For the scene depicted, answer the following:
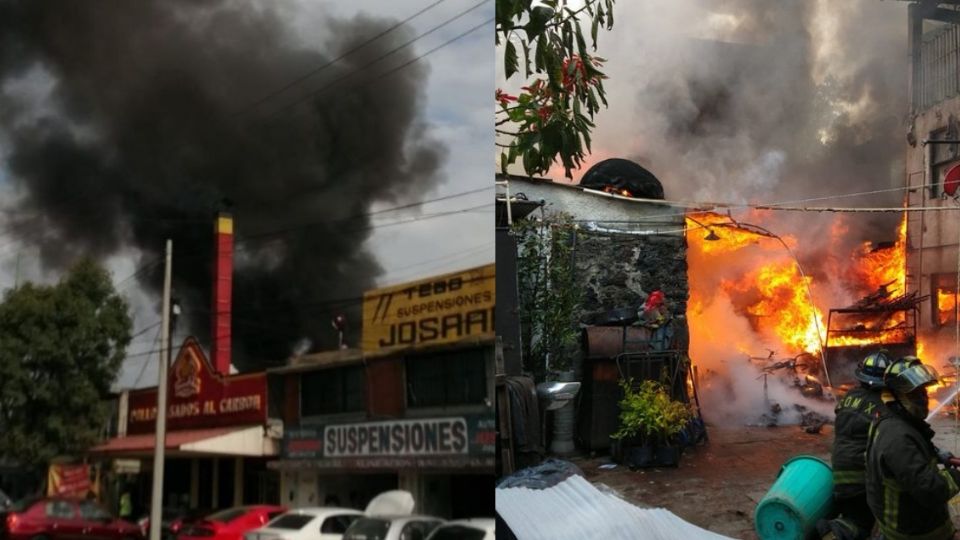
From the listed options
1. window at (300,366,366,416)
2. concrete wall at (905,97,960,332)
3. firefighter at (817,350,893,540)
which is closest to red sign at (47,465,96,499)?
window at (300,366,366,416)

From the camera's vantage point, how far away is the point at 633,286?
2.49 meters

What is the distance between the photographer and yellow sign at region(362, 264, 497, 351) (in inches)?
37.8

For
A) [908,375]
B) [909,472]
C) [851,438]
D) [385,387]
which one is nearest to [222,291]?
[385,387]

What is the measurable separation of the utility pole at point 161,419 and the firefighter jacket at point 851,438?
7.30ft

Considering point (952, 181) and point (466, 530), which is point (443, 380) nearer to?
point (466, 530)

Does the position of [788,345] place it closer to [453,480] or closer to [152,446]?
[453,480]

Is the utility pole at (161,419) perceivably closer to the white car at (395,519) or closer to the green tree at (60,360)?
the green tree at (60,360)

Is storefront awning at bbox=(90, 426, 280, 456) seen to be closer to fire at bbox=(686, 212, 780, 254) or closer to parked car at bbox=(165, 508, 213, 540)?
parked car at bbox=(165, 508, 213, 540)

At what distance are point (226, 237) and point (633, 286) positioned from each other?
163 cm

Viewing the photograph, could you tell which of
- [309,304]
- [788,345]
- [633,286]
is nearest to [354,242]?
[309,304]

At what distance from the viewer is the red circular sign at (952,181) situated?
2.44m

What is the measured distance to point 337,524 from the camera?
99cm

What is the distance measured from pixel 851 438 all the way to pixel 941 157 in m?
0.93

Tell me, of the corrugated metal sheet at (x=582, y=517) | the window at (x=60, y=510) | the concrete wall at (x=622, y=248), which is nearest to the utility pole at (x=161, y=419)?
the window at (x=60, y=510)
